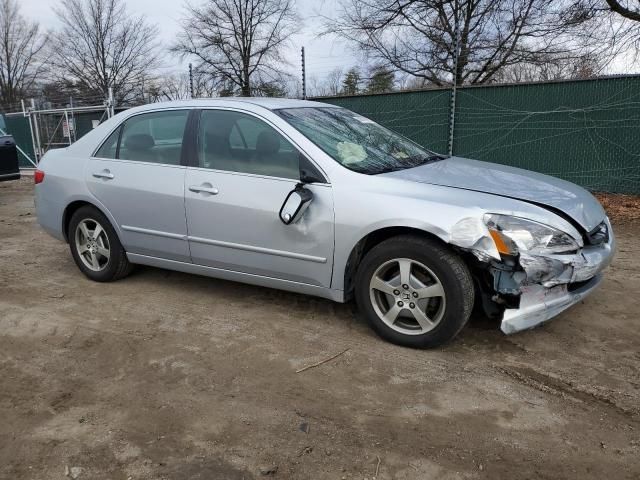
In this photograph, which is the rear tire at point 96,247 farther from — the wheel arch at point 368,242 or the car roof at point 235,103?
the wheel arch at point 368,242

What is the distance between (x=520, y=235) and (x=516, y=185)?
23.5 inches

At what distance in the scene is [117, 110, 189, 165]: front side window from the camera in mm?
4348

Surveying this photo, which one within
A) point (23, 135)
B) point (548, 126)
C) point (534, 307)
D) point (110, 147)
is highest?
point (548, 126)

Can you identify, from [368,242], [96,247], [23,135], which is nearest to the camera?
[368,242]

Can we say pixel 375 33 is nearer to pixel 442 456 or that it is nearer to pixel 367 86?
pixel 367 86

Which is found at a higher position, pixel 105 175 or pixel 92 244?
pixel 105 175

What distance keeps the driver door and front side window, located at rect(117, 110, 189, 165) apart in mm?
225

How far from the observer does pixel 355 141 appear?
4125 mm

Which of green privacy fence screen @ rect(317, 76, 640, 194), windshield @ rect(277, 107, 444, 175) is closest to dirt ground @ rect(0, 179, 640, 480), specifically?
windshield @ rect(277, 107, 444, 175)

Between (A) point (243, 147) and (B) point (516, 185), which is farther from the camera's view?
(A) point (243, 147)

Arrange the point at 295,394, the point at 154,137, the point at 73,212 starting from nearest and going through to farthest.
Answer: the point at 295,394 → the point at 154,137 → the point at 73,212

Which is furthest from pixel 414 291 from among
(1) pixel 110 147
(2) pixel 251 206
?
(1) pixel 110 147

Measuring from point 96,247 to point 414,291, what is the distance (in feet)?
9.98

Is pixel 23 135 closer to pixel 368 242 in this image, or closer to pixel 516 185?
pixel 368 242
